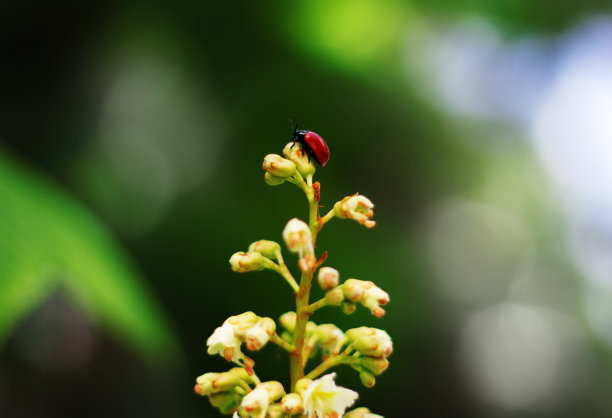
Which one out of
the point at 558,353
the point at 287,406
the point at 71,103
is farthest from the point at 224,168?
the point at 558,353

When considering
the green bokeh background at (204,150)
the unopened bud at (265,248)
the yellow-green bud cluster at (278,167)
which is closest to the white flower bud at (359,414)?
the unopened bud at (265,248)

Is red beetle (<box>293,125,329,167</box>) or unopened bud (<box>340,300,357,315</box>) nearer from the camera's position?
unopened bud (<box>340,300,357,315</box>)

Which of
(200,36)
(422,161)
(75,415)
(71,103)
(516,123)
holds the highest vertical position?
(516,123)

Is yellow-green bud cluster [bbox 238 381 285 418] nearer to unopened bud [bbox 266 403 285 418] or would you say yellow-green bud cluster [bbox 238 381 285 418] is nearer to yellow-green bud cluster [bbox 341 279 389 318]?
unopened bud [bbox 266 403 285 418]

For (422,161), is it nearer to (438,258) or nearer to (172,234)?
(438,258)

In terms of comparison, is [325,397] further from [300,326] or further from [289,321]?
[289,321]

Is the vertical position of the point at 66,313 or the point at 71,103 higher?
the point at 71,103

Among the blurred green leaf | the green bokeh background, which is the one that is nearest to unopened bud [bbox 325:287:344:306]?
the blurred green leaf
